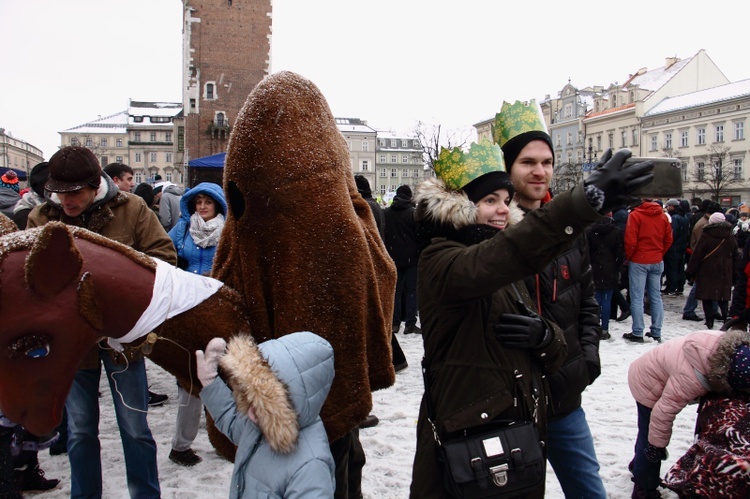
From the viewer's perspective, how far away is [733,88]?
43.4m

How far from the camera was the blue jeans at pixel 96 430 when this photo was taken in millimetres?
2895

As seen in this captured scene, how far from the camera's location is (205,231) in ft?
14.6

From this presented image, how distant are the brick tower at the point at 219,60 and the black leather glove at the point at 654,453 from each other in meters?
33.7

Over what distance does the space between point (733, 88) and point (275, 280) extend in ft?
171

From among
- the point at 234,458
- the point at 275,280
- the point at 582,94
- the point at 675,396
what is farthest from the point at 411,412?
the point at 582,94

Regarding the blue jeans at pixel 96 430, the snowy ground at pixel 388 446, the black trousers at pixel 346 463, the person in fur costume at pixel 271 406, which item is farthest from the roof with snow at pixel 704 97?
the person in fur costume at pixel 271 406

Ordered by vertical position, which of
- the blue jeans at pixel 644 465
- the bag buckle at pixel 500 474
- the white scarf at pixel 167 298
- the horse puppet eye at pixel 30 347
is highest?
the white scarf at pixel 167 298

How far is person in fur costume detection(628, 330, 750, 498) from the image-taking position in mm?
2926

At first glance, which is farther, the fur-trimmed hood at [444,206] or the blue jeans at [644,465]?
the blue jeans at [644,465]

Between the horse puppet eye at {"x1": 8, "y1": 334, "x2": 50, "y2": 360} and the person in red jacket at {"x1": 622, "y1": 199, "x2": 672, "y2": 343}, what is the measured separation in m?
7.84

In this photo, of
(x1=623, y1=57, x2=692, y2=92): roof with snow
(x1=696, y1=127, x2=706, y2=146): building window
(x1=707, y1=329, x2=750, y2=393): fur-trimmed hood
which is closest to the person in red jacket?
(x1=707, y1=329, x2=750, y2=393): fur-trimmed hood

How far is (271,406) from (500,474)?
827 millimetres

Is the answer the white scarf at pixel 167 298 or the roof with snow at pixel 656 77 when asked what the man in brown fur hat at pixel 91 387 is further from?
the roof with snow at pixel 656 77

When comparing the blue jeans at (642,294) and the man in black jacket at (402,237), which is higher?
the man in black jacket at (402,237)
